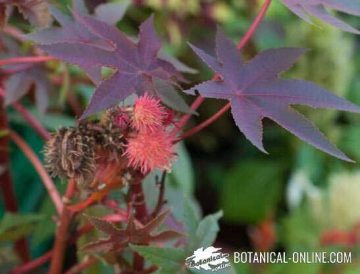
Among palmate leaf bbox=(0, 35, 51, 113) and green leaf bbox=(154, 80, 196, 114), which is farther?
palmate leaf bbox=(0, 35, 51, 113)

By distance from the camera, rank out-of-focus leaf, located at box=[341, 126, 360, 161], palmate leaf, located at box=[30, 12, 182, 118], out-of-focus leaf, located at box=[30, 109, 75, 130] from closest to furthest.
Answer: palmate leaf, located at box=[30, 12, 182, 118]
out-of-focus leaf, located at box=[30, 109, 75, 130]
out-of-focus leaf, located at box=[341, 126, 360, 161]

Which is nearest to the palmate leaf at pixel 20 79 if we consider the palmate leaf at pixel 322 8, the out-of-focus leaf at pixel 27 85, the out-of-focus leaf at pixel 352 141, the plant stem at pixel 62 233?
the out-of-focus leaf at pixel 27 85

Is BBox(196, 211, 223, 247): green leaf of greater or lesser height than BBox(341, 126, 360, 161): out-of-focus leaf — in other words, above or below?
above

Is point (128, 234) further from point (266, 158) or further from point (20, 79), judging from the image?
point (266, 158)

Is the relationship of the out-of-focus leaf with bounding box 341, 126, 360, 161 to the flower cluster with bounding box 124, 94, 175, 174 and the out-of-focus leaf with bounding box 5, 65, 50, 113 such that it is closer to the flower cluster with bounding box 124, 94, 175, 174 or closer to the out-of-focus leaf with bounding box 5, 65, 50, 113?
the out-of-focus leaf with bounding box 5, 65, 50, 113

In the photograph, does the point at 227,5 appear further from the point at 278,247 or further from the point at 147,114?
the point at 147,114

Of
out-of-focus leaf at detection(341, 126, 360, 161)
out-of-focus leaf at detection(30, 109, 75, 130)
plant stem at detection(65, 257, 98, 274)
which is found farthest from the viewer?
out-of-focus leaf at detection(341, 126, 360, 161)

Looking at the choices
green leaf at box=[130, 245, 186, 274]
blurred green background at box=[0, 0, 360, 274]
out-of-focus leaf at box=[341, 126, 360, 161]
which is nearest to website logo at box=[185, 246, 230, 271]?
green leaf at box=[130, 245, 186, 274]
